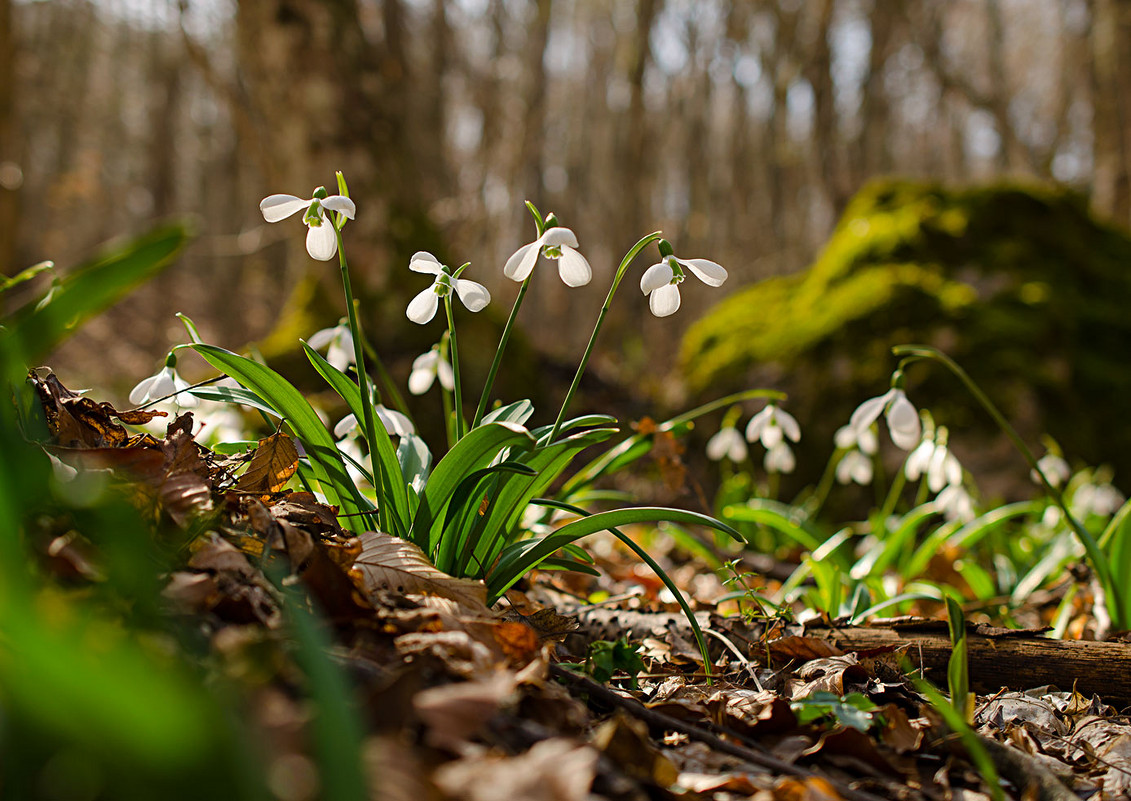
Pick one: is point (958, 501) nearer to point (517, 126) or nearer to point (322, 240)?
point (322, 240)

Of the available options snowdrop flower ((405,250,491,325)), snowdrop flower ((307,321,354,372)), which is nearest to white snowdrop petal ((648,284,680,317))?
snowdrop flower ((405,250,491,325))

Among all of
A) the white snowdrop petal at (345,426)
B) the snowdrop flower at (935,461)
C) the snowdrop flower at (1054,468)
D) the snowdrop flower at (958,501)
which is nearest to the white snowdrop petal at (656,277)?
the white snowdrop petal at (345,426)

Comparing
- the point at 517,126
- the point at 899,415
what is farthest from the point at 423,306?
the point at 517,126

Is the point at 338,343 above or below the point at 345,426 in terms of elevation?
above

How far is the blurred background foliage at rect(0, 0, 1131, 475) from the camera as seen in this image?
4.61m

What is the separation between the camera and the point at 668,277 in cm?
138

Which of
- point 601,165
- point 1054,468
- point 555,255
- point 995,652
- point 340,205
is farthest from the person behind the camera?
point 601,165

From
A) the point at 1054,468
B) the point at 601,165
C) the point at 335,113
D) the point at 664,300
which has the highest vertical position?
the point at 601,165

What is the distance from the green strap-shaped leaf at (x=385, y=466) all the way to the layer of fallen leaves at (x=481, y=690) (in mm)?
113

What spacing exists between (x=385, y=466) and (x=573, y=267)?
1.85 ft

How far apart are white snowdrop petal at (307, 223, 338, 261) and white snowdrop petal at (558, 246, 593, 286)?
0.41 m

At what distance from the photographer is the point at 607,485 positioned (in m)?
4.55

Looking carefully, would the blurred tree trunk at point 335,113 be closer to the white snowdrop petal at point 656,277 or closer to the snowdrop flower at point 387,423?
the snowdrop flower at point 387,423

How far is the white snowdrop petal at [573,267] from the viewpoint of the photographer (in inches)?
51.7
